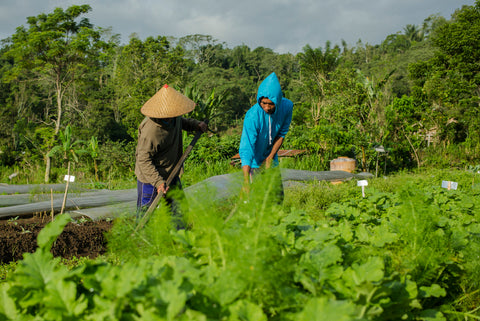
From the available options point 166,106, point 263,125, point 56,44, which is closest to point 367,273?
point 263,125

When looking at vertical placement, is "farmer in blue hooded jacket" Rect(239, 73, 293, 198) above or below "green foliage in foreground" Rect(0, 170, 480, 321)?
above

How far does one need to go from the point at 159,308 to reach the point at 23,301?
1.55 ft

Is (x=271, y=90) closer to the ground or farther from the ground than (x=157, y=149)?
farther from the ground

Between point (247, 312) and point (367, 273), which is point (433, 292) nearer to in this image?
point (367, 273)

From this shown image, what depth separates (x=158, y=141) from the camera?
11.1 ft

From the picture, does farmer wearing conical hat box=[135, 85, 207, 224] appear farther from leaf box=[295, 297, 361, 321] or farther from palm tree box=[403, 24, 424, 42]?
palm tree box=[403, 24, 424, 42]

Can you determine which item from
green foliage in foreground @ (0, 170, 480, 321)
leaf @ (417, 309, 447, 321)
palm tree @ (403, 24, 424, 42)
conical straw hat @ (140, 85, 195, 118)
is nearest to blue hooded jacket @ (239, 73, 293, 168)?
conical straw hat @ (140, 85, 195, 118)

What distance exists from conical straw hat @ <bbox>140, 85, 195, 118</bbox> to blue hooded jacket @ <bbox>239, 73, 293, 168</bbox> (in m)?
0.60

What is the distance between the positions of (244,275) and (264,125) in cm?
253

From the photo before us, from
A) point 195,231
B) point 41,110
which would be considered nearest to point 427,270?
point 195,231

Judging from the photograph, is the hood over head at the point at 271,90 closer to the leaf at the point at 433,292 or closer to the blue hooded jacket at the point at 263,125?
the blue hooded jacket at the point at 263,125

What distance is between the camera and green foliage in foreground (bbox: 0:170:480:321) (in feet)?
3.01

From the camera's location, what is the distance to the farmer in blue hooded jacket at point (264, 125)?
3199 millimetres

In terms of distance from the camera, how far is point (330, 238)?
1.48m
